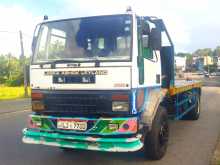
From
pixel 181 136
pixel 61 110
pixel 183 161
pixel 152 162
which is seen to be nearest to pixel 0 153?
pixel 61 110

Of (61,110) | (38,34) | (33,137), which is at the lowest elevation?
(33,137)

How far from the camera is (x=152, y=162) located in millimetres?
7141

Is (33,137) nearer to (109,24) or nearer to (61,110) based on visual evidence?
(61,110)

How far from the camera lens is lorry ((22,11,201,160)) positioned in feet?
21.1

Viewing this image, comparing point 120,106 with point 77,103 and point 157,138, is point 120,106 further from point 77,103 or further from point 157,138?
point 157,138

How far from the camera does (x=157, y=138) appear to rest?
7.11 m

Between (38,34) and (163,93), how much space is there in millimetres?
2678

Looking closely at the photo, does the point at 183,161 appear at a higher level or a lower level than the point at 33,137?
lower

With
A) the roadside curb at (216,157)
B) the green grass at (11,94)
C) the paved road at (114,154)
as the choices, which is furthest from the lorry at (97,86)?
the green grass at (11,94)

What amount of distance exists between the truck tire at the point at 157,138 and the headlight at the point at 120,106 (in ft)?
2.65

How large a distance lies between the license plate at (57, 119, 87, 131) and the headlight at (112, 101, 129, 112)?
1.78ft

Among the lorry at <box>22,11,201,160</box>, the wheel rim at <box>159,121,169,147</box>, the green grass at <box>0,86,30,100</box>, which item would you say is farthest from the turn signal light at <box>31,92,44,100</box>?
the green grass at <box>0,86,30,100</box>

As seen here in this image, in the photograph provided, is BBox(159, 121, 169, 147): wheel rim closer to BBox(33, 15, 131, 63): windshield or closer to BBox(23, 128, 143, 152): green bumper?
BBox(23, 128, 143, 152): green bumper

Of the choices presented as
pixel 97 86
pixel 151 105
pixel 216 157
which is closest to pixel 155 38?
pixel 151 105
